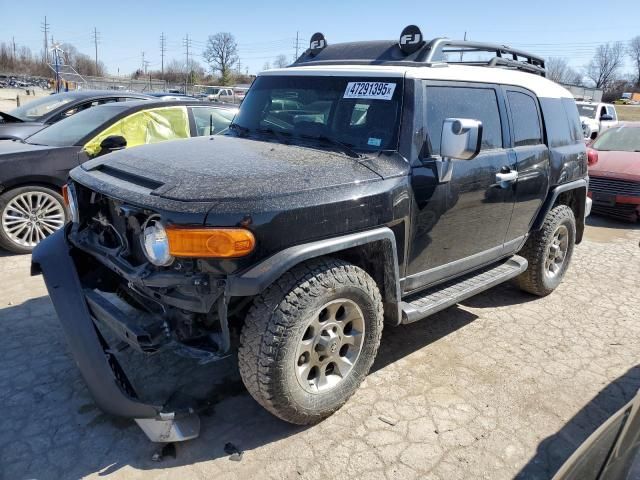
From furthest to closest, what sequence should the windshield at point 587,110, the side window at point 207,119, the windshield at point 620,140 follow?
the windshield at point 587,110, the windshield at point 620,140, the side window at point 207,119

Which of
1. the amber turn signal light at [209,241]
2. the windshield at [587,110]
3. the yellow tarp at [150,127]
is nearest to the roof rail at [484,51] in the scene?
the amber turn signal light at [209,241]

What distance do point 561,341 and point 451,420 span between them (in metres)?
1.64

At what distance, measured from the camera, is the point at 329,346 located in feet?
9.59

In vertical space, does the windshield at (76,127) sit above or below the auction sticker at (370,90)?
below

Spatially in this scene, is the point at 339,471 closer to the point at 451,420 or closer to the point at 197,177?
the point at 451,420

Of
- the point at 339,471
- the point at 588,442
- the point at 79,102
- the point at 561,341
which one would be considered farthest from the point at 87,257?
the point at 79,102

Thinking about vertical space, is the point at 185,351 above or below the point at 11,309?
above

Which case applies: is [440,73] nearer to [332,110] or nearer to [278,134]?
[332,110]

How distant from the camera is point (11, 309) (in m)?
4.33

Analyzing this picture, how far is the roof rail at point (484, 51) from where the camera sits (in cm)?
372

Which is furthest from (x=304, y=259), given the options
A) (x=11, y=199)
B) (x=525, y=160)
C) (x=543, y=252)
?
(x=11, y=199)

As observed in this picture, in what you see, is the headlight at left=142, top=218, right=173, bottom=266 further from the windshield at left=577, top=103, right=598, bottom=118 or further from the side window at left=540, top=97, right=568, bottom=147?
the windshield at left=577, top=103, right=598, bottom=118

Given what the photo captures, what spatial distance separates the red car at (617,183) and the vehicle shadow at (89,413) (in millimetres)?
6087

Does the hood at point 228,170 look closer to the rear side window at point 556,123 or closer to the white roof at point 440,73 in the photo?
the white roof at point 440,73
